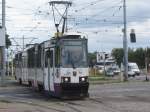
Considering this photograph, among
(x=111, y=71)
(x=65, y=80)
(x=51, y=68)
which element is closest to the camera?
(x=65, y=80)

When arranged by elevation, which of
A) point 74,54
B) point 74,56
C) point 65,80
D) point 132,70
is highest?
point 74,54

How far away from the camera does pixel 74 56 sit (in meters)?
27.9

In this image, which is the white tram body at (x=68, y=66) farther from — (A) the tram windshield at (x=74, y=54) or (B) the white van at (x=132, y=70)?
(B) the white van at (x=132, y=70)

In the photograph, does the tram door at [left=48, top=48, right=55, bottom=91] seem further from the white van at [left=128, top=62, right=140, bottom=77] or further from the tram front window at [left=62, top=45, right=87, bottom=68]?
the white van at [left=128, top=62, right=140, bottom=77]

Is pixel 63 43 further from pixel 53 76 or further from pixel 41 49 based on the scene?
pixel 41 49

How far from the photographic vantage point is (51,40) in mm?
29484

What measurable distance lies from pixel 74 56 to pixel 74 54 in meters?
0.13

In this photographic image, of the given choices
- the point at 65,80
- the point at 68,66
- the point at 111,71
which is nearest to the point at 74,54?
the point at 68,66

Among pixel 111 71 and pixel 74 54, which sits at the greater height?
pixel 74 54

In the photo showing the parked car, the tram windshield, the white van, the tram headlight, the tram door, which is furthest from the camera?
the parked car

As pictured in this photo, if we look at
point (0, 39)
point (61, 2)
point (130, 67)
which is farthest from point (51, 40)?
point (130, 67)

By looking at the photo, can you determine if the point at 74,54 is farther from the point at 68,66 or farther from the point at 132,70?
the point at 132,70

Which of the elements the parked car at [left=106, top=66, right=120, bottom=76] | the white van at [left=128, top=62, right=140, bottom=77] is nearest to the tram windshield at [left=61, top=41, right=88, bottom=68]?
the white van at [left=128, top=62, right=140, bottom=77]

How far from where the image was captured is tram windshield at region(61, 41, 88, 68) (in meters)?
27.8
